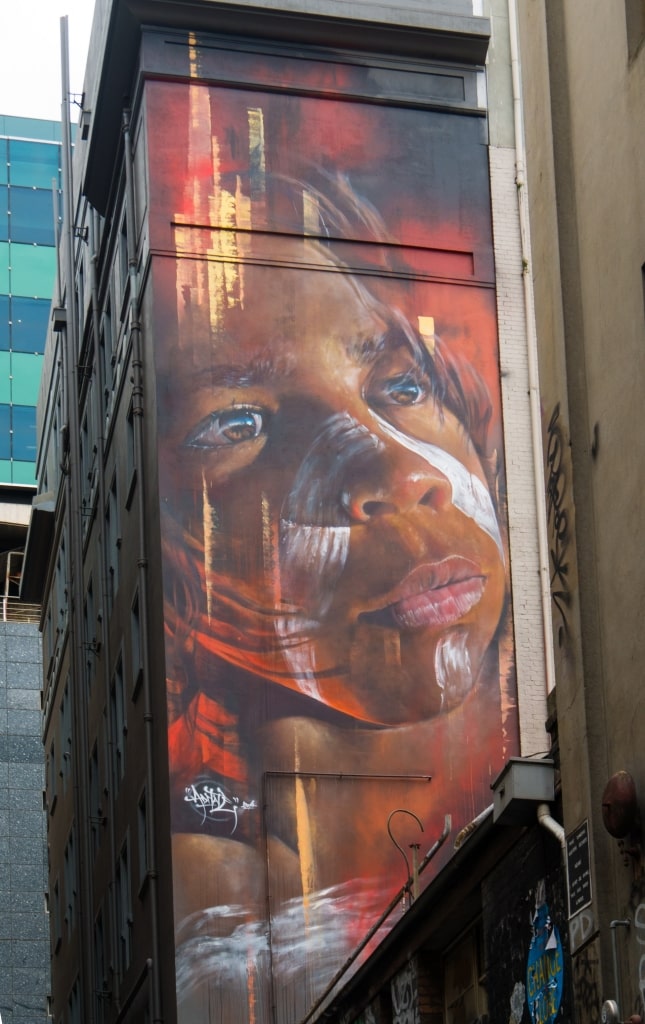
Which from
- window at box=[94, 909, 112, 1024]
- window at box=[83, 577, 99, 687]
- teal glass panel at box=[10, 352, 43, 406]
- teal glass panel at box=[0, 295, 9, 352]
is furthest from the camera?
teal glass panel at box=[0, 295, 9, 352]

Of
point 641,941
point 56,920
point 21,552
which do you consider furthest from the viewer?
point 21,552

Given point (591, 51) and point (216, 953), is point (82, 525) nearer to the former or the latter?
point (216, 953)

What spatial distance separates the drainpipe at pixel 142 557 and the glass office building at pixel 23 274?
127 feet

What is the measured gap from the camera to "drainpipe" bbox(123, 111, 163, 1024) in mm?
33969

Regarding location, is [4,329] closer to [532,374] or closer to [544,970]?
[532,374]

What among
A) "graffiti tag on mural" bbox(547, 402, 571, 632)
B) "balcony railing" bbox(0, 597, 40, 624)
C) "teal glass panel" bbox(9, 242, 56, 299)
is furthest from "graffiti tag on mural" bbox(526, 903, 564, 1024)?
"teal glass panel" bbox(9, 242, 56, 299)

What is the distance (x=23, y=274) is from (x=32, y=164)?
15.0 feet

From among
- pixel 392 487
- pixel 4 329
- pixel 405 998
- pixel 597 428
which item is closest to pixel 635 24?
pixel 597 428

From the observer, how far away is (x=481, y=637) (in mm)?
35812

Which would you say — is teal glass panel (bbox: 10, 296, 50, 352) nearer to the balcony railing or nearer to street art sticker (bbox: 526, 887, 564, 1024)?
the balcony railing

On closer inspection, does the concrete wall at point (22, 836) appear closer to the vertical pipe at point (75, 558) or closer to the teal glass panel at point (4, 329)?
the vertical pipe at point (75, 558)

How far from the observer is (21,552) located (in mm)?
73750

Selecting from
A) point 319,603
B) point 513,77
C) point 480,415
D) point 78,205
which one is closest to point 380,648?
point 319,603

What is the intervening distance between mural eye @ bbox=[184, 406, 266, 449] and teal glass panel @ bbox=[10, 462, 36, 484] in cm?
4181
